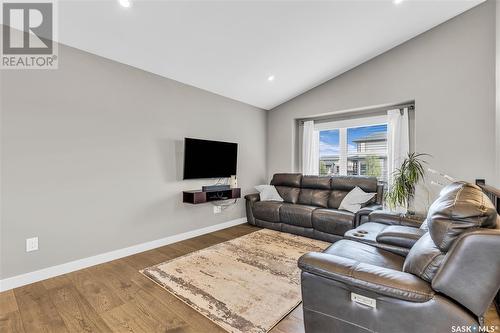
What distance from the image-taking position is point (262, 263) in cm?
284

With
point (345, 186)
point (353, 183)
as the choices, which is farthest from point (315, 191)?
point (353, 183)

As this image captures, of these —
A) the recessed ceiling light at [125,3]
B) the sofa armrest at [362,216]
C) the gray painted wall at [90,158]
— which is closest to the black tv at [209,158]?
the gray painted wall at [90,158]

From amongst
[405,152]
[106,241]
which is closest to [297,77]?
[405,152]

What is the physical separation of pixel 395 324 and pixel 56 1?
3556 millimetres

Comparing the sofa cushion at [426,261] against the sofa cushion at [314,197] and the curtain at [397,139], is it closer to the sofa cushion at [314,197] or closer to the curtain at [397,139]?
the sofa cushion at [314,197]

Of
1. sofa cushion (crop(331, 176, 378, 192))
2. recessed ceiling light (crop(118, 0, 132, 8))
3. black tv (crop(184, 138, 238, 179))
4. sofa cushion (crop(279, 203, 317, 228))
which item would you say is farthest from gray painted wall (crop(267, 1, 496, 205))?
recessed ceiling light (crop(118, 0, 132, 8))

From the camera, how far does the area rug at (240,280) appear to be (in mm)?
1898

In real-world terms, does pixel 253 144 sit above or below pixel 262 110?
below

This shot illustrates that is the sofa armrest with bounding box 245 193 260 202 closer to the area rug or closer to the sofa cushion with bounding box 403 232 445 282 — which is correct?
the area rug

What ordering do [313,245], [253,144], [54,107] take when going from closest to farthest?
1. [54,107]
2. [313,245]
3. [253,144]

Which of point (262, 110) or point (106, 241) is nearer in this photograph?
point (106, 241)

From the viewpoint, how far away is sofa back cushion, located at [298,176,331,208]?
429 centimetres

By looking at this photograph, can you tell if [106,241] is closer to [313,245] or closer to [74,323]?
[74,323]

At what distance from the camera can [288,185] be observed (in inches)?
190
